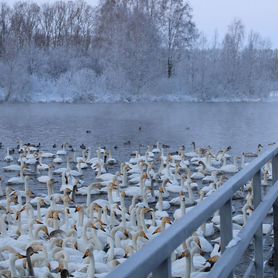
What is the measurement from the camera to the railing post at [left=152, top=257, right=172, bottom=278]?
1.37 m

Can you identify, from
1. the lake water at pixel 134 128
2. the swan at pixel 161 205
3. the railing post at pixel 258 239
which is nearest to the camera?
the railing post at pixel 258 239

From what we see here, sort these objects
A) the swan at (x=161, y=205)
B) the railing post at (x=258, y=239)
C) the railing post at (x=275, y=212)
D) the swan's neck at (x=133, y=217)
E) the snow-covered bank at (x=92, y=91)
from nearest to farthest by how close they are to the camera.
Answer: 1. the railing post at (x=258, y=239)
2. the railing post at (x=275, y=212)
3. the swan's neck at (x=133, y=217)
4. the swan at (x=161, y=205)
5. the snow-covered bank at (x=92, y=91)

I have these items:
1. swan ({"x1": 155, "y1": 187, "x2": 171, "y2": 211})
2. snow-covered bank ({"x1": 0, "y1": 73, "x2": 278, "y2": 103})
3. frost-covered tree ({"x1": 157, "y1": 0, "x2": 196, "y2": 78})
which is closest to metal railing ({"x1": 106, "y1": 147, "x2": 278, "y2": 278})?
swan ({"x1": 155, "y1": 187, "x2": 171, "y2": 211})

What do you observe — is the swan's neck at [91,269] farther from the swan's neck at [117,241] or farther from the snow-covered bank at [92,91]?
the snow-covered bank at [92,91]

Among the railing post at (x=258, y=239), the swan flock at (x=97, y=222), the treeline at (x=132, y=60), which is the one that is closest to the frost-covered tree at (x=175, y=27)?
the treeline at (x=132, y=60)

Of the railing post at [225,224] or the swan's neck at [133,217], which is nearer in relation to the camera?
the railing post at [225,224]

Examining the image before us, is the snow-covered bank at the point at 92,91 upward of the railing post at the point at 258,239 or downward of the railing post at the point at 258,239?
upward

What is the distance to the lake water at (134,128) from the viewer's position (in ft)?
71.1

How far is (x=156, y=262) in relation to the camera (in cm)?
132

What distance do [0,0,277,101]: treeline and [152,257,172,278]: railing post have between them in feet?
145

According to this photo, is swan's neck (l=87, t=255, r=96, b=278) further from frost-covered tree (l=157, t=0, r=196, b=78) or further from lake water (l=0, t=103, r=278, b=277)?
frost-covered tree (l=157, t=0, r=196, b=78)

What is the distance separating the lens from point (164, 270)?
54.5 inches

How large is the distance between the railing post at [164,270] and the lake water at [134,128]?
16745 millimetres

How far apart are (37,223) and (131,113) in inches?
1075
